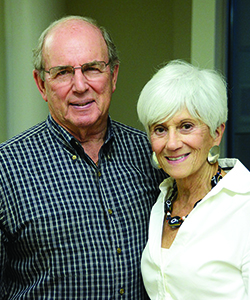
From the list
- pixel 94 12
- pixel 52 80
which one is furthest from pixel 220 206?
pixel 94 12

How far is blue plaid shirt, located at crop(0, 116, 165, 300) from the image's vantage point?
1.76 m

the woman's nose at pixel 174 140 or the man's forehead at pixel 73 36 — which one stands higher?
the man's forehead at pixel 73 36

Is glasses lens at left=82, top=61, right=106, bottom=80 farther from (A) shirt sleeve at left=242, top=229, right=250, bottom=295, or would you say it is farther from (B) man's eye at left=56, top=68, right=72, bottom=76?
(A) shirt sleeve at left=242, top=229, right=250, bottom=295

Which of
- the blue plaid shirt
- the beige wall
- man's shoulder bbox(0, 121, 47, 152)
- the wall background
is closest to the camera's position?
the blue plaid shirt

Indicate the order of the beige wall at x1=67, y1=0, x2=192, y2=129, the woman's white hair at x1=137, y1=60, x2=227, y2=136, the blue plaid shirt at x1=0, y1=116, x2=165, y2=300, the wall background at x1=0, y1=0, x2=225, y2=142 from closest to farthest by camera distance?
1. the woman's white hair at x1=137, y1=60, x2=227, y2=136
2. the blue plaid shirt at x1=0, y1=116, x2=165, y2=300
3. the wall background at x1=0, y1=0, x2=225, y2=142
4. the beige wall at x1=67, y1=0, x2=192, y2=129

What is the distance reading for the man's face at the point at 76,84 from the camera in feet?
6.18

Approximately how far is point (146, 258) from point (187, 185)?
0.33 metres

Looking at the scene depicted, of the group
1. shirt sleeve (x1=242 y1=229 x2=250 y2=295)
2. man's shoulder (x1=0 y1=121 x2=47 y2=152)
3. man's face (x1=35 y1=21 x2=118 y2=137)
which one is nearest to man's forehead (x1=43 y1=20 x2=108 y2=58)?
man's face (x1=35 y1=21 x2=118 y2=137)

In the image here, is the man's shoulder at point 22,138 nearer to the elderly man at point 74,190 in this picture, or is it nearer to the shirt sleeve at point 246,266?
the elderly man at point 74,190

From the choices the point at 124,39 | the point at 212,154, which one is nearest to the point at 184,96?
the point at 212,154

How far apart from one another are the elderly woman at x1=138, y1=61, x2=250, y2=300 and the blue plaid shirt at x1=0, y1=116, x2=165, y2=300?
125 millimetres

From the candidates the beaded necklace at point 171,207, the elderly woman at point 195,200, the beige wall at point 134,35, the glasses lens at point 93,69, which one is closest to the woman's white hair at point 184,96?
the elderly woman at point 195,200

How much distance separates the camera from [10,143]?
1878 millimetres

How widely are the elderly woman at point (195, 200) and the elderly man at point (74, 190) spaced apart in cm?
15
